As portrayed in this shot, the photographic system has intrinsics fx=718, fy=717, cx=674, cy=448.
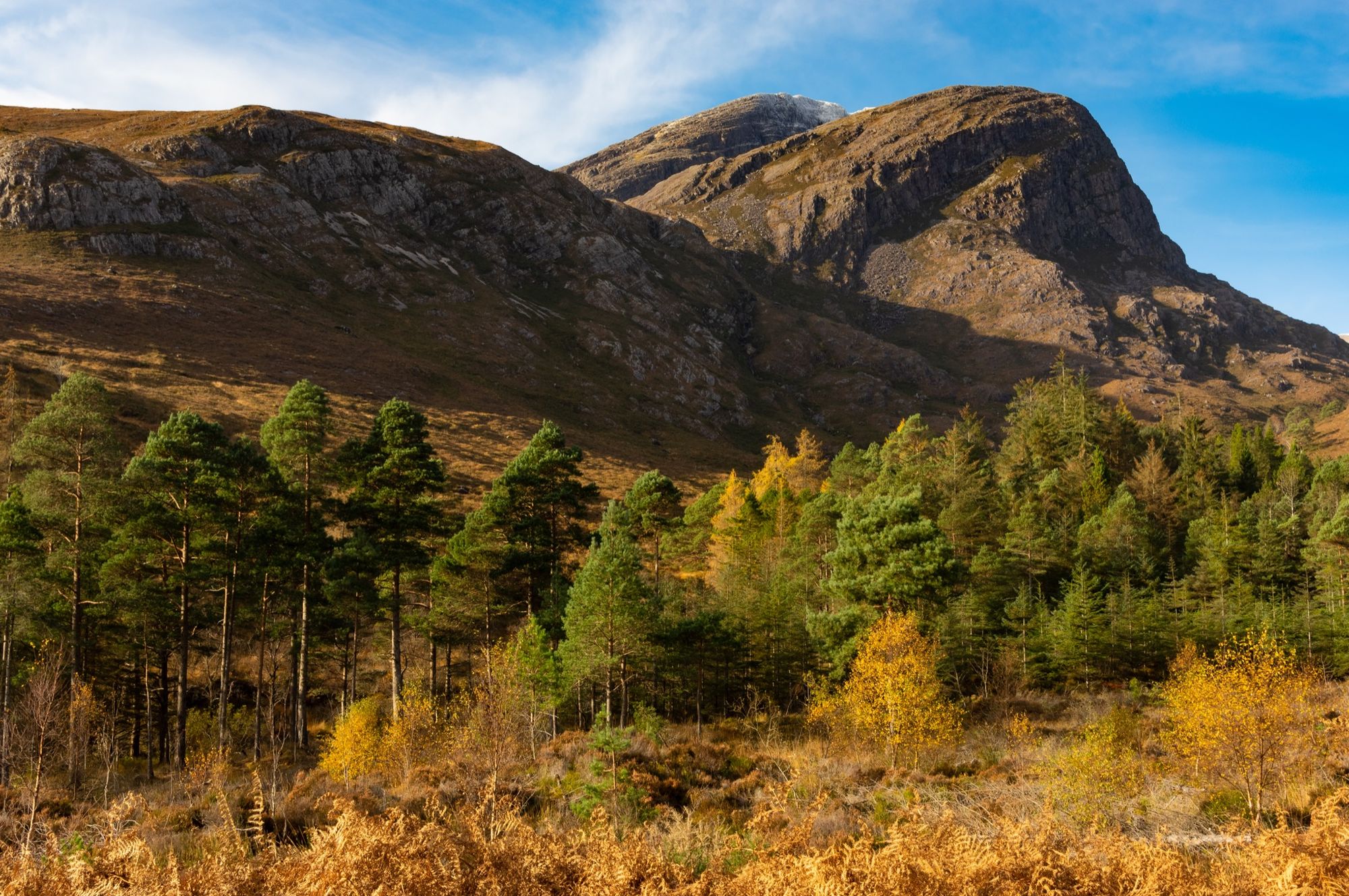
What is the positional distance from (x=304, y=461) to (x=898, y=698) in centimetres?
2536

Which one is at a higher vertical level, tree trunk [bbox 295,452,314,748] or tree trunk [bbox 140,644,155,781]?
tree trunk [bbox 295,452,314,748]

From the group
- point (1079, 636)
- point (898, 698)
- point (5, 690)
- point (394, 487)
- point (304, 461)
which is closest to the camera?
point (5, 690)

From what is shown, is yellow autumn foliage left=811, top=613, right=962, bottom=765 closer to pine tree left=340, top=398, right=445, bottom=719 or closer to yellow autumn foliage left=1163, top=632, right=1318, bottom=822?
yellow autumn foliage left=1163, top=632, right=1318, bottom=822

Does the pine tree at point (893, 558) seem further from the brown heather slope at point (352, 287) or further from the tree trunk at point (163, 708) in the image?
the brown heather slope at point (352, 287)

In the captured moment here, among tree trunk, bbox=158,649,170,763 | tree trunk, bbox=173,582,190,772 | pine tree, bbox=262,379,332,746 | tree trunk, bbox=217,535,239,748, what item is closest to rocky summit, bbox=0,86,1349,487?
tree trunk, bbox=158,649,170,763

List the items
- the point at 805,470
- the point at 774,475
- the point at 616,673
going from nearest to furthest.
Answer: the point at 616,673
the point at 774,475
the point at 805,470

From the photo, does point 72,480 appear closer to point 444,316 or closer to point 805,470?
point 805,470

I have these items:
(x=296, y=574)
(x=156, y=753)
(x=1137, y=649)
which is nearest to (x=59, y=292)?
(x=156, y=753)

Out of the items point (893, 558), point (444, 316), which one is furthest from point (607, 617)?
point (444, 316)

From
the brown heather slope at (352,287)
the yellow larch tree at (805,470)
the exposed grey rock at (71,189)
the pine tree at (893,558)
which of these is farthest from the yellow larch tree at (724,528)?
the exposed grey rock at (71,189)

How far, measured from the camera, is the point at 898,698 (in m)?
26.1

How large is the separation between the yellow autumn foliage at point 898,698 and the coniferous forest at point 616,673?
0.47ft

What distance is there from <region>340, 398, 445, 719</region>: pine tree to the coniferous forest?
0.17 m

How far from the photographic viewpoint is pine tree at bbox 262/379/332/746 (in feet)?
96.3
